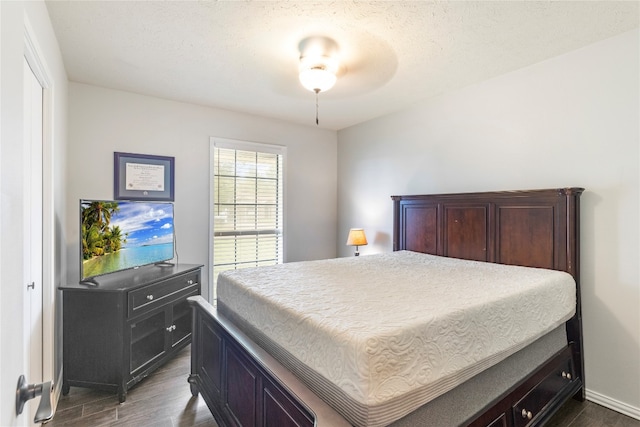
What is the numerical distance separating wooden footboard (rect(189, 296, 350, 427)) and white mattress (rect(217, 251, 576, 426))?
84 mm

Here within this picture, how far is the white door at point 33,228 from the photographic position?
1.87m

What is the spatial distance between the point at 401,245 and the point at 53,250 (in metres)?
3.17

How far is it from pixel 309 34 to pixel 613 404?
11.1 feet

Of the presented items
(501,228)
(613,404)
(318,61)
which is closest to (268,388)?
(318,61)

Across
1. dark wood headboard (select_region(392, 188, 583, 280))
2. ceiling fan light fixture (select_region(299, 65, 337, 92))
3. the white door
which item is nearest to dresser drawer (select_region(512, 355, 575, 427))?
dark wood headboard (select_region(392, 188, 583, 280))

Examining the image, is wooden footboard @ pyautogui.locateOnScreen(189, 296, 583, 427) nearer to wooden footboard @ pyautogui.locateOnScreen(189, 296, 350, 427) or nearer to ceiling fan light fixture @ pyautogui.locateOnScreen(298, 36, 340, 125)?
wooden footboard @ pyautogui.locateOnScreen(189, 296, 350, 427)

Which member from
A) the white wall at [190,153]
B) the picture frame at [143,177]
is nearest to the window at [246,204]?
the white wall at [190,153]

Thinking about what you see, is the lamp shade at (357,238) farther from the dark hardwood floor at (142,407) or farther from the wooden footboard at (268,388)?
the dark hardwood floor at (142,407)

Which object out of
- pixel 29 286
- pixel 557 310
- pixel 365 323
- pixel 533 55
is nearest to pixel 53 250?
pixel 29 286

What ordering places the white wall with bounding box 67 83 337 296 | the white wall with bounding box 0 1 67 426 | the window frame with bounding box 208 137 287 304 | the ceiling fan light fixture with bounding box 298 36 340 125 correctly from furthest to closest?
the window frame with bounding box 208 137 287 304 → the white wall with bounding box 67 83 337 296 → the ceiling fan light fixture with bounding box 298 36 340 125 → the white wall with bounding box 0 1 67 426

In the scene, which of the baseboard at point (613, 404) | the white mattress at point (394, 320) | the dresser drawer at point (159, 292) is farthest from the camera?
the dresser drawer at point (159, 292)

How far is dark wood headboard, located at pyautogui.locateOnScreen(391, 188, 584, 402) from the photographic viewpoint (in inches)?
94.2

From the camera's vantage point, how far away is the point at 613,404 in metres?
2.29

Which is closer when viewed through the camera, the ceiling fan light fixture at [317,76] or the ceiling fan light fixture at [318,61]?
the ceiling fan light fixture at [318,61]
